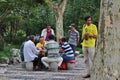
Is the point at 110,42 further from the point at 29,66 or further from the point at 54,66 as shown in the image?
the point at 29,66

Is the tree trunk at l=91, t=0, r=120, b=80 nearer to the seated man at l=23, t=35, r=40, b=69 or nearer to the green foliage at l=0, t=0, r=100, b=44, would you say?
the seated man at l=23, t=35, r=40, b=69

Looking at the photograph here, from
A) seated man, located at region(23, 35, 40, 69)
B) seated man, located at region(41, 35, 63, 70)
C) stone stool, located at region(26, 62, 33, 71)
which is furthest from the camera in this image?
stone stool, located at region(26, 62, 33, 71)

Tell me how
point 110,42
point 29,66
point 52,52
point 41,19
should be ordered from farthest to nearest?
1. point 41,19
2. point 29,66
3. point 52,52
4. point 110,42

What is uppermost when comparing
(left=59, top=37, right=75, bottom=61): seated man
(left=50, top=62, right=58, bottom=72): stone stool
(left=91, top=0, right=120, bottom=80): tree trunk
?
(left=91, top=0, right=120, bottom=80): tree trunk

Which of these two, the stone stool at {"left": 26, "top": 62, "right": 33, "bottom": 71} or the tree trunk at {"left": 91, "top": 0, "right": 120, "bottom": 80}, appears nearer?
the tree trunk at {"left": 91, "top": 0, "right": 120, "bottom": 80}

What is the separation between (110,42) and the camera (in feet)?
13.7

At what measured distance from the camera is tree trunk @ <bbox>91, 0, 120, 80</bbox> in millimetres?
4168

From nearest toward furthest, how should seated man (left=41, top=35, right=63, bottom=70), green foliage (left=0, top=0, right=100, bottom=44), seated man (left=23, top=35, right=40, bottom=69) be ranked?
seated man (left=41, top=35, right=63, bottom=70), seated man (left=23, top=35, right=40, bottom=69), green foliage (left=0, top=0, right=100, bottom=44)

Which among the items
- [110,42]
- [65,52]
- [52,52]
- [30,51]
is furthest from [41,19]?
[110,42]

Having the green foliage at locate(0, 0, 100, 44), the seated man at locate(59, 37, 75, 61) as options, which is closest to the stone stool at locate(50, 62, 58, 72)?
the seated man at locate(59, 37, 75, 61)

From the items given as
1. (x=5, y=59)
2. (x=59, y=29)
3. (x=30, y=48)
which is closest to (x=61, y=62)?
(x=30, y=48)

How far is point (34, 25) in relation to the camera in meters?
24.3

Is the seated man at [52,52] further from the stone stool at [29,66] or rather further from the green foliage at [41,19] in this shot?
the green foliage at [41,19]

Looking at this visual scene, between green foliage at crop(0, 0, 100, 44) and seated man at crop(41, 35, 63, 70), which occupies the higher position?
green foliage at crop(0, 0, 100, 44)
